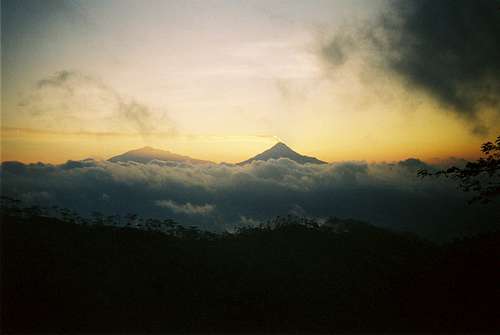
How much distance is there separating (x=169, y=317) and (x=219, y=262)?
31.8 ft

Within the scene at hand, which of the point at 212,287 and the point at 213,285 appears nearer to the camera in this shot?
the point at 212,287

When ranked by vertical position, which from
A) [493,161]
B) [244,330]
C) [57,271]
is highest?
[493,161]

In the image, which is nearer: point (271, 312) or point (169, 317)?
point (169, 317)

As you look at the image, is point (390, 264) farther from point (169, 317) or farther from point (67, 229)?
point (67, 229)

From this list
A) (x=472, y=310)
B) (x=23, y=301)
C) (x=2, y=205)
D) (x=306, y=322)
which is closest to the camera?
(x=23, y=301)

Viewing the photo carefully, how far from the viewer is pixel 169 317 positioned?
1789 centimetres

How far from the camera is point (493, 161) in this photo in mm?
14906

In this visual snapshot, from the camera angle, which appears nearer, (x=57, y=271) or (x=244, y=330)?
(x=244, y=330)

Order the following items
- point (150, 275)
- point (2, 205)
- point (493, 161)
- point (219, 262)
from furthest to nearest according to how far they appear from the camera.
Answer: point (2, 205)
point (219, 262)
point (150, 275)
point (493, 161)

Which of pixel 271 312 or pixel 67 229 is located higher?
pixel 67 229

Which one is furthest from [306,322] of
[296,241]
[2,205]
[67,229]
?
[2,205]

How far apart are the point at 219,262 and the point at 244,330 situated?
32.9 feet

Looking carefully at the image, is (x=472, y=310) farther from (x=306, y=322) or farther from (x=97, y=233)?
(x=97, y=233)

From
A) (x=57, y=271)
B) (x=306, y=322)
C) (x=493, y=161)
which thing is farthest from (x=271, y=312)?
(x=493, y=161)
